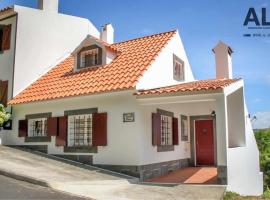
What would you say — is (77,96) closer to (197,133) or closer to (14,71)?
(14,71)

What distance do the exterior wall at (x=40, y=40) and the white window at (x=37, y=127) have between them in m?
1.97

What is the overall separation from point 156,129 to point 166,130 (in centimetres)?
185

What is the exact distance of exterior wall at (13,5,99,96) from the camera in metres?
17.8

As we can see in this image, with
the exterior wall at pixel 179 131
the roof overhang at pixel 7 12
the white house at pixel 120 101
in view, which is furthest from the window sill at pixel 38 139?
the roof overhang at pixel 7 12

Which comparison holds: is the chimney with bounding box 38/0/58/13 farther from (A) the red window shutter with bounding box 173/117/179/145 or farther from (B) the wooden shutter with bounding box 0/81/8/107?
(A) the red window shutter with bounding box 173/117/179/145

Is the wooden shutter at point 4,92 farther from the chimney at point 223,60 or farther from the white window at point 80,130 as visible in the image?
the chimney at point 223,60

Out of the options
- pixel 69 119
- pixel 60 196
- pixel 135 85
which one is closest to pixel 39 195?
pixel 60 196

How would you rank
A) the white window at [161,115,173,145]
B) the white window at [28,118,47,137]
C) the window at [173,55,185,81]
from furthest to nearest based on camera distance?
the window at [173,55,185,81] < the white window at [28,118,47,137] < the white window at [161,115,173,145]

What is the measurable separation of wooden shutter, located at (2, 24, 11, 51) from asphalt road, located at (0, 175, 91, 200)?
33.4 feet

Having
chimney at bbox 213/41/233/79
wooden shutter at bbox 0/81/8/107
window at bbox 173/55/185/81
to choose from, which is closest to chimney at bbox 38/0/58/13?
wooden shutter at bbox 0/81/8/107

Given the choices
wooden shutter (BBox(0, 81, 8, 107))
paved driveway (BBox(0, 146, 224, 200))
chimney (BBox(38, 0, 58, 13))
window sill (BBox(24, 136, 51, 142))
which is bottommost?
paved driveway (BBox(0, 146, 224, 200))

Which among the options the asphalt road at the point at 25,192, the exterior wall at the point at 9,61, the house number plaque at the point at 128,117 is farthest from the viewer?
the exterior wall at the point at 9,61

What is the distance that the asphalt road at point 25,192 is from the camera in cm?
833

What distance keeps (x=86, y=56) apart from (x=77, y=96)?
330cm
